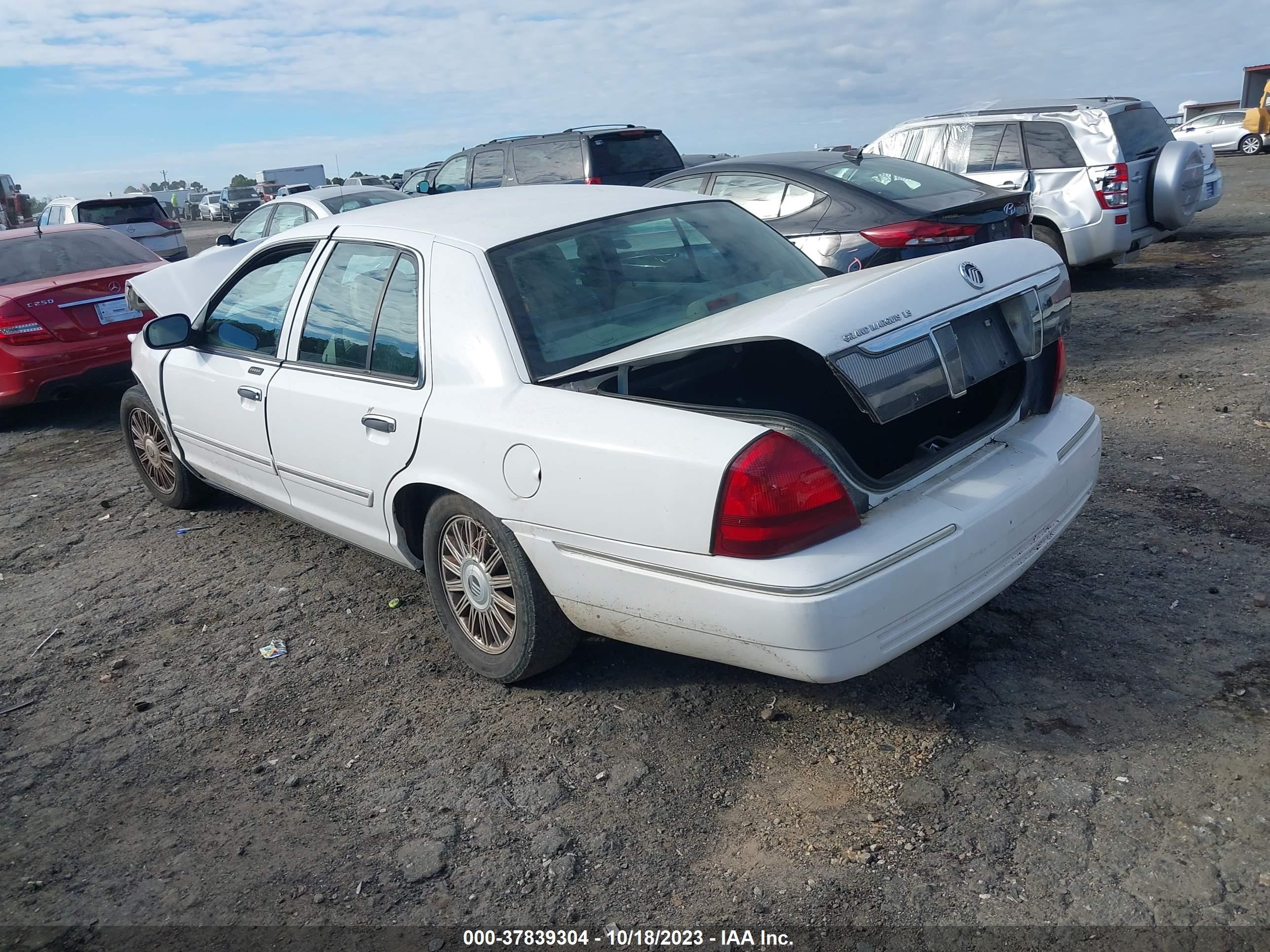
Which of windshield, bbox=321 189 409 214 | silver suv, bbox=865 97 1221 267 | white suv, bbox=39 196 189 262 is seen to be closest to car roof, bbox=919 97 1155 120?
silver suv, bbox=865 97 1221 267

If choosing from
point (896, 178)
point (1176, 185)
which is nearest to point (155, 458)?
point (896, 178)

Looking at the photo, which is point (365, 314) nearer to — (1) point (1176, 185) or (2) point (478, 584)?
(2) point (478, 584)


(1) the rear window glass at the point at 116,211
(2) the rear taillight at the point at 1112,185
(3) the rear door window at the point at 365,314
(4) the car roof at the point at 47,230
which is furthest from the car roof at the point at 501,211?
(1) the rear window glass at the point at 116,211

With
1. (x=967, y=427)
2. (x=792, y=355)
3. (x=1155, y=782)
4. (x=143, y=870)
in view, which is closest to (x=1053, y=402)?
(x=967, y=427)

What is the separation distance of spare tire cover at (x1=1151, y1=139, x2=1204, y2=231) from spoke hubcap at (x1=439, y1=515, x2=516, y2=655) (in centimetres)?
863

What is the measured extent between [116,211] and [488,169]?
354 inches

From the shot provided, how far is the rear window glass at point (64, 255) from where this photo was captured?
867cm

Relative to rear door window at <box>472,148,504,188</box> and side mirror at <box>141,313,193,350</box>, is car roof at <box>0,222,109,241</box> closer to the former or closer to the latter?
rear door window at <box>472,148,504,188</box>

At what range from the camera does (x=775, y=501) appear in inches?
108

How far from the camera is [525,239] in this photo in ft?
12.2

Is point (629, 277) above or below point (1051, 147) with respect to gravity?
above

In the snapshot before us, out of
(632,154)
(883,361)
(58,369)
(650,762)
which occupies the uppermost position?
(632,154)

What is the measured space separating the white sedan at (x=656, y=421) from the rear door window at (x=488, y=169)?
7.88m

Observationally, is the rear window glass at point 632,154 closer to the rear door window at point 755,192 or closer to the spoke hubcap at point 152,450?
the rear door window at point 755,192
